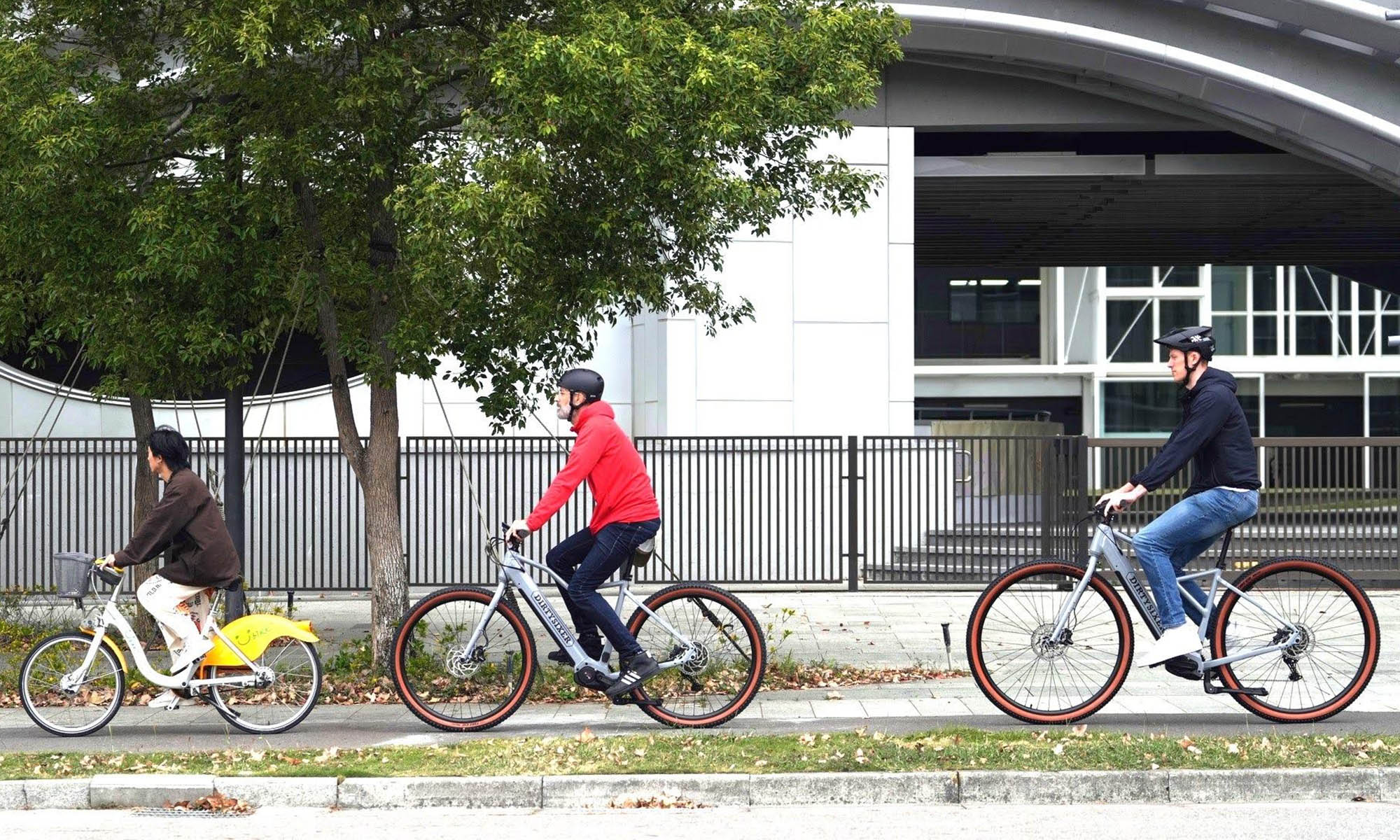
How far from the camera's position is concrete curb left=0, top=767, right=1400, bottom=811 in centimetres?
656

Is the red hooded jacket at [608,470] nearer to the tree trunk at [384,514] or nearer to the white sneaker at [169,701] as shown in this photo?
the white sneaker at [169,701]

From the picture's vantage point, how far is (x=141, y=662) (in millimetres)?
8156

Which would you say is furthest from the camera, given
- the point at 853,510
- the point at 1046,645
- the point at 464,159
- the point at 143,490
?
the point at 853,510

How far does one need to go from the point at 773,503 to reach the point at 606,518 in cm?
790

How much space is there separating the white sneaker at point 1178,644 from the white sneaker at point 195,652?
4646 millimetres

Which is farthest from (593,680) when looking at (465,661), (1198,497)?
(1198,497)

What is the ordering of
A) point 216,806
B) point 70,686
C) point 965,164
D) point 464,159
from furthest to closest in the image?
point 965,164
point 464,159
point 70,686
point 216,806

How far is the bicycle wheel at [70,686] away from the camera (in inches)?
316

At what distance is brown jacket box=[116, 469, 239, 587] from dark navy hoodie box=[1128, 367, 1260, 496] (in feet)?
15.0

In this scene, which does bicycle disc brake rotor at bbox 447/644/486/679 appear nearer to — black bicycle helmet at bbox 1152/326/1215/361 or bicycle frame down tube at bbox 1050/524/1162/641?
bicycle frame down tube at bbox 1050/524/1162/641

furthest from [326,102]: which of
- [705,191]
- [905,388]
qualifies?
[905,388]

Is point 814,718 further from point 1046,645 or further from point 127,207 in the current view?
point 127,207

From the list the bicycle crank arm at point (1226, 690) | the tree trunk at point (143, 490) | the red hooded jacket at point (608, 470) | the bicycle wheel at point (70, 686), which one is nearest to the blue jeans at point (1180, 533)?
the bicycle crank arm at point (1226, 690)

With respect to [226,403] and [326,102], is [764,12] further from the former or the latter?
[226,403]
